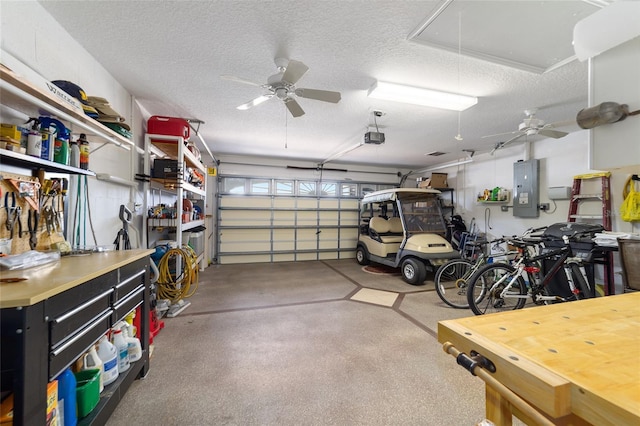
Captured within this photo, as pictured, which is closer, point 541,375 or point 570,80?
point 541,375

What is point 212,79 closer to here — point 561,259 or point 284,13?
point 284,13

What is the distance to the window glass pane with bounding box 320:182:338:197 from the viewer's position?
24.6 feet

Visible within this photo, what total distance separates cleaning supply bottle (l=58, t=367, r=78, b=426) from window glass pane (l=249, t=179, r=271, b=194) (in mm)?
5759

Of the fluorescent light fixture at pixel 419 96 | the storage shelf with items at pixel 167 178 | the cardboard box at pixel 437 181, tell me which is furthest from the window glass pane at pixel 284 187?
the fluorescent light fixture at pixel 419 96

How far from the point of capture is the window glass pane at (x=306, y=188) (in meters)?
7.25

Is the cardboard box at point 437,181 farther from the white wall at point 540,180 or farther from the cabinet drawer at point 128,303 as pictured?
the cabinet drawer at point 128,303

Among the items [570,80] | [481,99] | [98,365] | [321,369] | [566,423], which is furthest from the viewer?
[481,99]

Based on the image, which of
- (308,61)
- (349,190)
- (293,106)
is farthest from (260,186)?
(308,61)

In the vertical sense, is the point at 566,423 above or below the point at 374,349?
above

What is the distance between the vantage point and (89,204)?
2287mm

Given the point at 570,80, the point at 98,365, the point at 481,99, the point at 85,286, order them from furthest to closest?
1. the point at 481,99
2. the point at 570,80
3. the point at 98,365
4. the point at 85,286

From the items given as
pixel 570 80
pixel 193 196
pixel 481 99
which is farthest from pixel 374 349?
pixel 193 196

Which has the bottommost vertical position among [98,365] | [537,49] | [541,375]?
[98,365]

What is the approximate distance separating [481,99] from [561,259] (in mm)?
2173
